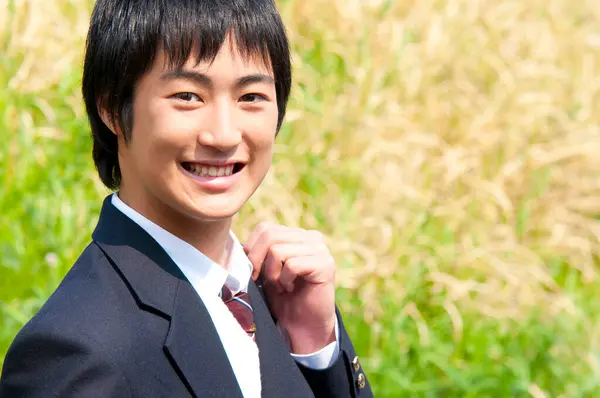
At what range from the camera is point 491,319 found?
14.1ft

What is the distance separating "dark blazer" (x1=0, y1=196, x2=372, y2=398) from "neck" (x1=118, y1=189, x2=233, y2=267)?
0.04 m

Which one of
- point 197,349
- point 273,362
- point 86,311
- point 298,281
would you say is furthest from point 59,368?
point 298,281

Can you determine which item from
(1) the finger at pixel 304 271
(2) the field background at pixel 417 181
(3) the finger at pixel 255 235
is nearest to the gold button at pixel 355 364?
(1) the finger at pixel 304 271

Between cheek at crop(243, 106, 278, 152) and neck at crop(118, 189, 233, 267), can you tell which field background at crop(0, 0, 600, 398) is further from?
cheek at crop(243, 106, 278, 152)

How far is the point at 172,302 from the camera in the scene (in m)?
1.69

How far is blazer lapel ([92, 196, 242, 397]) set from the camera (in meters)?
1.63

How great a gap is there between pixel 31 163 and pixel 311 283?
2.67 meters

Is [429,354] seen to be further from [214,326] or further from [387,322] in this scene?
[214,326]

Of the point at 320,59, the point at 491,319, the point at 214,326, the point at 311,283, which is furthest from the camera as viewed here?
the point at 320,59

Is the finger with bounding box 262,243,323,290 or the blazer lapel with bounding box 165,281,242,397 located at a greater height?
the finger with bounding box 262,243,323,290

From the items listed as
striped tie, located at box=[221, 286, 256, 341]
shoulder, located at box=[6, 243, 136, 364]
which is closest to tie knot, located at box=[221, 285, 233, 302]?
striped tie, located at box=[221, 286, 256, 341]

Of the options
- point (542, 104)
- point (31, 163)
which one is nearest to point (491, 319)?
point (542, 104)

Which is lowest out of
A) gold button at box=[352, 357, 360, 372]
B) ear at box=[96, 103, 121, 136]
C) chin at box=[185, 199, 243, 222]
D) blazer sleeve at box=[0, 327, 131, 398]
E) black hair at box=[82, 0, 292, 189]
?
gold button at box=[352, 357, 360, 372]

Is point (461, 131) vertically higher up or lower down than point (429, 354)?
higher up
